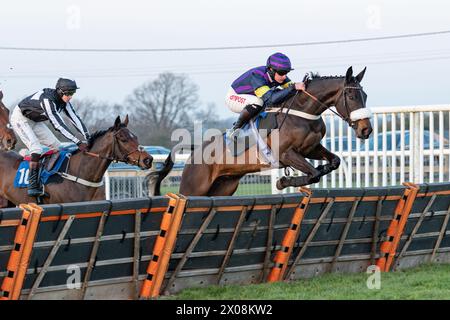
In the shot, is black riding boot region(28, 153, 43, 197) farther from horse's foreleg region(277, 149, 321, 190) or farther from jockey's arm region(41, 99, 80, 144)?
horse's foreleg region(277, 149, 321, 190)

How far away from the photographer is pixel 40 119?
374 inches

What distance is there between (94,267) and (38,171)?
10.4 feet

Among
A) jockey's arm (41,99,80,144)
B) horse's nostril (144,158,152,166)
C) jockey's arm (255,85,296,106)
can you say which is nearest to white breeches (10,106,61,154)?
jockey's arm (41,99,80,144)

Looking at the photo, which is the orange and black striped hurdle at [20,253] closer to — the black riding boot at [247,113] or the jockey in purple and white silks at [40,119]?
the jockey in purple and white silks at [40,119]

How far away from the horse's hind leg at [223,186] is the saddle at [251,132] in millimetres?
526

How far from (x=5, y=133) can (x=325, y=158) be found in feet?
10.2

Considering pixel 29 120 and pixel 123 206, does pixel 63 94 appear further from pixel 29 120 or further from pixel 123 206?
pixel 123 206

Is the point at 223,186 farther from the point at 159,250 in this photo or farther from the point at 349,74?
the point at 159,250

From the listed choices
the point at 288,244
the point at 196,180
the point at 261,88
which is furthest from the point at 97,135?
the point at 288,244

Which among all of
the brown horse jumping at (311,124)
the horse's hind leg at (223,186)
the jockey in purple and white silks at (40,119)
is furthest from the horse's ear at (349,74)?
the jockey in purple and white silks at (40,119)

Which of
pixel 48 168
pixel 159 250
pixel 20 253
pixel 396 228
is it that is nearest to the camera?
pixel 20 253
